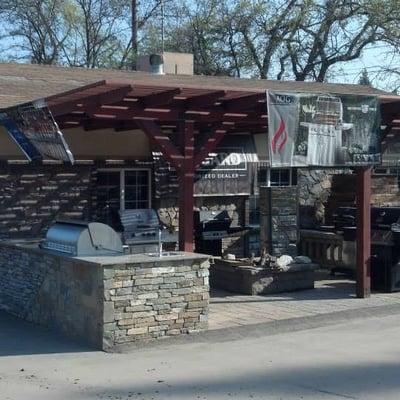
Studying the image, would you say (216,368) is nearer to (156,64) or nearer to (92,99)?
(92,99)

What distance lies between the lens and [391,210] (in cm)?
1468

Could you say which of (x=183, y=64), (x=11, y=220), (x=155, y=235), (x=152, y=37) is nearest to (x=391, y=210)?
(x=155, y=235)

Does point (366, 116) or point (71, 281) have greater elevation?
point (366, 116)

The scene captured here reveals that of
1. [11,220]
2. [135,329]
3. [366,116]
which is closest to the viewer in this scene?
[135,329]

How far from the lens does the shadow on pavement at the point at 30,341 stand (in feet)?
29.5

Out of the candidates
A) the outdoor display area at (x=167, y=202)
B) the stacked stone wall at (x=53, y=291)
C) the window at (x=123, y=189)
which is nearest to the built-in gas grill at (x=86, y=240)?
the outdoor display area at (x=167, y=202)

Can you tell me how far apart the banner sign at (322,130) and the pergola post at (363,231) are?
1.57 feet

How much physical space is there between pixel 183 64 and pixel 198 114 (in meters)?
10.9

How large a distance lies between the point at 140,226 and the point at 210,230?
1.76m

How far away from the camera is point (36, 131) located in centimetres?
1105

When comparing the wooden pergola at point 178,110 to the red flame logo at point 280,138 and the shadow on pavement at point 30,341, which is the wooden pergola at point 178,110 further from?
the shadow on pavement at point 30,341

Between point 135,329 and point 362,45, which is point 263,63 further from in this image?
point 135,329

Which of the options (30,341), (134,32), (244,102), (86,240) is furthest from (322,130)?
(134,32)

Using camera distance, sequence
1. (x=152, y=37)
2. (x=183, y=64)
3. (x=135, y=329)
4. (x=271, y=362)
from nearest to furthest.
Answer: (x=271, y=362), (x=135, y=329), (x=183, y=64), (x=152, y=37)
